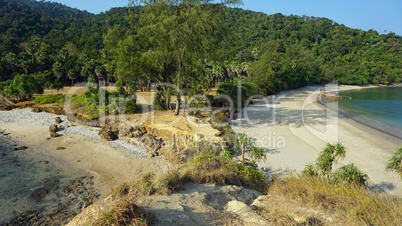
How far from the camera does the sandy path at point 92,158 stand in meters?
12.5

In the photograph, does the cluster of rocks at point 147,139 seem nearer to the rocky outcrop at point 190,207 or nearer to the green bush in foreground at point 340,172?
the rocky outcrop at point 190,207

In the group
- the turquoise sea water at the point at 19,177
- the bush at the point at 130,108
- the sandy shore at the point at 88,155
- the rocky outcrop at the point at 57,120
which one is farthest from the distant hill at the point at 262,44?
the turquoise sea water at the point at 19,177

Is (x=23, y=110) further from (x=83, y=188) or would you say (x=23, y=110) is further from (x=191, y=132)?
(x=191, y=132)

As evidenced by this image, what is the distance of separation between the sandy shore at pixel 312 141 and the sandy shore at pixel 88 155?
28.6ft

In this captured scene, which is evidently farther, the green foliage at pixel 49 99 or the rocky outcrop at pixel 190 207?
the green foliage at pixel 49 99

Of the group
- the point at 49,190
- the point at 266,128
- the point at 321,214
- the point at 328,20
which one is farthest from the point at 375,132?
the point at 328,20

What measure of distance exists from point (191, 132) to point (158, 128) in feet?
10.8

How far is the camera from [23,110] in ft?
83.1

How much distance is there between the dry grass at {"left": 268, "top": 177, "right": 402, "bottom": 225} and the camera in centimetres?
554

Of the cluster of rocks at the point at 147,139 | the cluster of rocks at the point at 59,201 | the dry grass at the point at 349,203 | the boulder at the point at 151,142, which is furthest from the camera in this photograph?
the boulder at the point at 151,142

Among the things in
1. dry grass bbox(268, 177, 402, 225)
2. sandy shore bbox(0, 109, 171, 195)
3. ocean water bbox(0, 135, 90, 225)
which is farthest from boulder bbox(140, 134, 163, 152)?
dry grass bbox(268, 177, 402, 225)

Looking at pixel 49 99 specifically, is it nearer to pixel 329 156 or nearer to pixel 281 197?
pixel 281 197

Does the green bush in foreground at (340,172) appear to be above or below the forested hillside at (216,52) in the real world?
below

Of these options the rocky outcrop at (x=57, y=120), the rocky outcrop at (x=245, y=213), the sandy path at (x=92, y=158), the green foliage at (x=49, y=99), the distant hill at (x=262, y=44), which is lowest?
the sandy path at (x=92, y=158)
